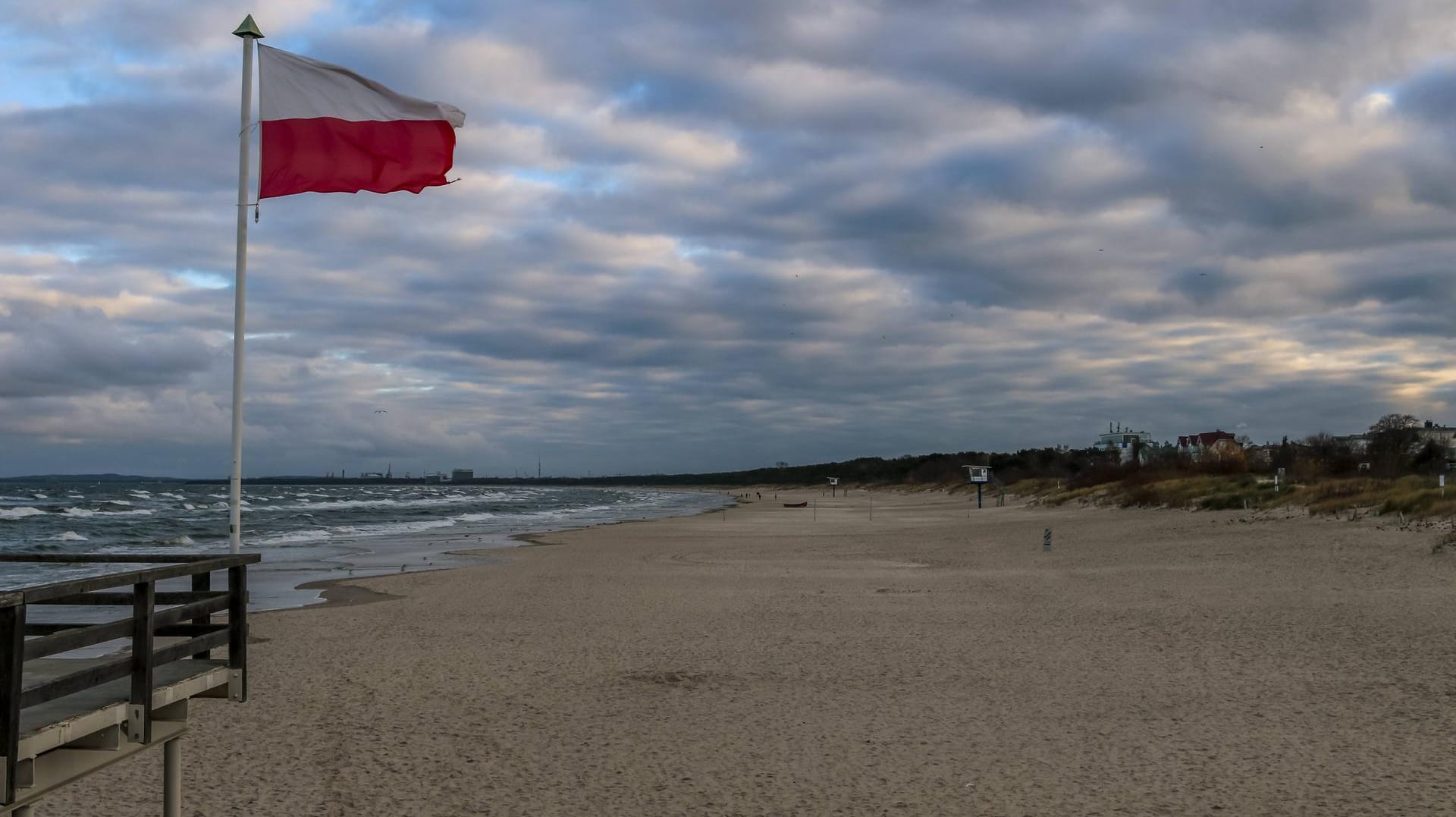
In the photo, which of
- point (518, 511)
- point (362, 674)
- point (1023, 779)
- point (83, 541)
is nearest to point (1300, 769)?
point (1023, 779)

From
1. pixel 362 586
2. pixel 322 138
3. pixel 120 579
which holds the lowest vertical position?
pixel 362 586

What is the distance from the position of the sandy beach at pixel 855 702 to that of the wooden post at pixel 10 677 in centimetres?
244

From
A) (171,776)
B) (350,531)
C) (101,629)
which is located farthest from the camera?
(350,531)

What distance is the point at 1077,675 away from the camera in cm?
980

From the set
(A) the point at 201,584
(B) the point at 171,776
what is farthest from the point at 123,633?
(A) the point at 201,584

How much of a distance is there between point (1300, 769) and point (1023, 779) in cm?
173

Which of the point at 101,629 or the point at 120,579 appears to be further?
the point at 120,579

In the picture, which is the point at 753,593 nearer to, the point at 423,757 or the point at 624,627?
the point at 624,627

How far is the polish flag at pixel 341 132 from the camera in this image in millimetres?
9883

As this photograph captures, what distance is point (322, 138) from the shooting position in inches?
394

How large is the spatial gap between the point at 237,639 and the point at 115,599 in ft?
2.14

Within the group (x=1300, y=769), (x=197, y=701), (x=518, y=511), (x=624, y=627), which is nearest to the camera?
(x=1300, y=769)

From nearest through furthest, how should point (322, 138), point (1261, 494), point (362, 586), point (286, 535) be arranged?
point (322, 138), point (362, 586), point (1261, 494), point (286, 535)

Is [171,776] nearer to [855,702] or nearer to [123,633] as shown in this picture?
[123,633]
